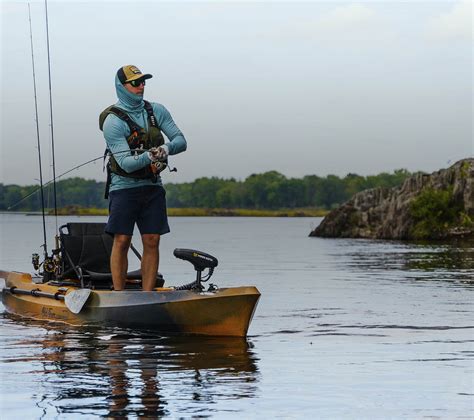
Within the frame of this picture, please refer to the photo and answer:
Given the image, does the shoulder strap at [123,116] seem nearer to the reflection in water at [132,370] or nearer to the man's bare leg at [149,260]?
the man's bare leg at [149,260]

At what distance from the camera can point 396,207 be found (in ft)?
213

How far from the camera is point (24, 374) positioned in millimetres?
9484

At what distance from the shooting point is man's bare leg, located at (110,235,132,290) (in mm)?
12391

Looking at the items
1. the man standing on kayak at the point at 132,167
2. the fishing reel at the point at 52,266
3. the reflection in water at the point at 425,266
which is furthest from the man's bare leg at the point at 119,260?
the reflection in water at the point at 425,266

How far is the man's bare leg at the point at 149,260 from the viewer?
12383 millimetres

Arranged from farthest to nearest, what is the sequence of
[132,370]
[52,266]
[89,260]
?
[52,266]
[89,260]
[132,370]

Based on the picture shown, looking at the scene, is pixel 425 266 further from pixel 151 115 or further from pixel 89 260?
pixel 151 115

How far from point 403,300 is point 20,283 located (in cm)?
601

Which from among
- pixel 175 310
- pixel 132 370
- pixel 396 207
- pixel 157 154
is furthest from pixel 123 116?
pixel 396 207

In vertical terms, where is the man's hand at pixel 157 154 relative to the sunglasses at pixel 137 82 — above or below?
below

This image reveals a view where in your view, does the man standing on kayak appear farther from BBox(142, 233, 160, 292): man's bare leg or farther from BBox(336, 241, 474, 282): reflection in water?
Result: BBox(336, 241, 474, 282): reflection in water

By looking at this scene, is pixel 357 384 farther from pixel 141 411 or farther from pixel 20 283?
pixel 20 283

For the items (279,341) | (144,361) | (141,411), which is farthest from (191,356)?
(141,411)

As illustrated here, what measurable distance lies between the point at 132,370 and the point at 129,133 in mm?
3404
